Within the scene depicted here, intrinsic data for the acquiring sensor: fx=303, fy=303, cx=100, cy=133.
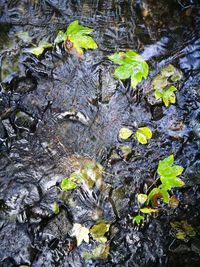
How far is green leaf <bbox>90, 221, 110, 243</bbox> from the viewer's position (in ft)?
9.95

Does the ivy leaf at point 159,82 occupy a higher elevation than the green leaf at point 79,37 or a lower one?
lower

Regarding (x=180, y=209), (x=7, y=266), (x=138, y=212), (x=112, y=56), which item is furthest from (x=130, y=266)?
(x=112, y=56)

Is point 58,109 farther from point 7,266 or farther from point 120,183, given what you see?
point 7,266

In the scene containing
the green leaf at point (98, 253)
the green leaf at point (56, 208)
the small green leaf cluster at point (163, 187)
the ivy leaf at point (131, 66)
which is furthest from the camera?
the ivy leaf at point (131, 66)

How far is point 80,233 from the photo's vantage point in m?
3.03

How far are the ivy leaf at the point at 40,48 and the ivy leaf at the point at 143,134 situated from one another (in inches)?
60.3

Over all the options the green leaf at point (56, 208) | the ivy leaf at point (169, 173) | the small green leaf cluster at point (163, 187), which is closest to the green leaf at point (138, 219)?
the small green leaf cluster at point (163, 187)

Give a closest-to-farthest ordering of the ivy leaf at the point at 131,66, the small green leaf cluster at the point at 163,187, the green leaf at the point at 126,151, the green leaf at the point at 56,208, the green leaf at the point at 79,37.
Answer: the green leaf at the point at 56,208, the small green leaf cluster at the point at 163,187, the green leaf at the point at 126,151, the ivy leaf at the point at 131,66, the green leaf at the point at 79,37

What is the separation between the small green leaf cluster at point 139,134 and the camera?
136 inches

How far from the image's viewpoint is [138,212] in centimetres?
319

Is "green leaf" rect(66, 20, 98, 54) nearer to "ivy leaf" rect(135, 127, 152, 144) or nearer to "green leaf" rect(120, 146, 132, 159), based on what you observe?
"ivy leaf" rect(135, 127, 152, 144)

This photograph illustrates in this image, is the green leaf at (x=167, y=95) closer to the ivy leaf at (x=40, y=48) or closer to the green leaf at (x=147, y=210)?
the green leaf at (x=147, y=210)

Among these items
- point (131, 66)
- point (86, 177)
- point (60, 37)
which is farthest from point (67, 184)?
point (60, 37)

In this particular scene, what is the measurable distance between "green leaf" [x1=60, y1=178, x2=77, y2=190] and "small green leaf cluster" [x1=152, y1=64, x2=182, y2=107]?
1.42 meters
